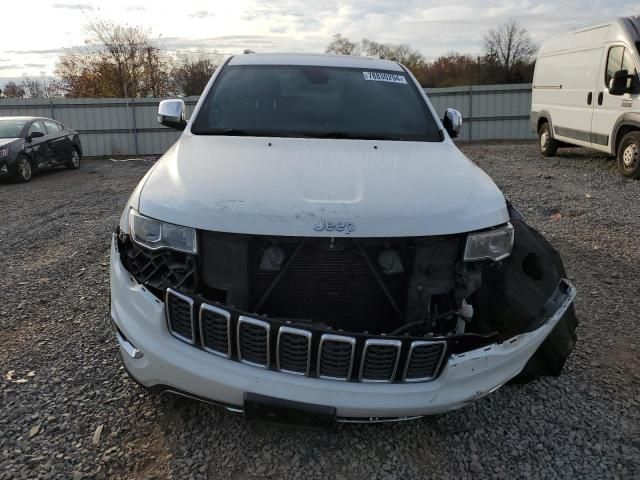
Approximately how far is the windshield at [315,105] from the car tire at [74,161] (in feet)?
38.5

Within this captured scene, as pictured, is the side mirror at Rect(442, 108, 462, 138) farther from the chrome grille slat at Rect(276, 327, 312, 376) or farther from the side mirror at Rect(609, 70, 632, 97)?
the side mirror at Rect(609, 70, 632, 97)

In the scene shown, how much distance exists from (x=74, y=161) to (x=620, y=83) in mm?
12718

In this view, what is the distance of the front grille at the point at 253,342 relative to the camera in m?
2.12

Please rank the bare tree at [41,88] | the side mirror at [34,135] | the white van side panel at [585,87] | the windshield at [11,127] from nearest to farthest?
1. the white van side panel at [585,87]
2. the windshield at [11,127]
3. the side mirror at [34,135]
4. the bare tree at [41,88]

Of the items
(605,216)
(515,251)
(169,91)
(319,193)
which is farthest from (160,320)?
(169,91)

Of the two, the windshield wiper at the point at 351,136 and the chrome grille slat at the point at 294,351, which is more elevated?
the windshield wiper at the point at 351,136

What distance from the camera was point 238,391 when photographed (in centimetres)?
214

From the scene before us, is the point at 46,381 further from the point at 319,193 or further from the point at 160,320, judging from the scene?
the point at 319,193

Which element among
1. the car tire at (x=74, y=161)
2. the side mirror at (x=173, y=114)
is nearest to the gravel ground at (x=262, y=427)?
the side mirror at (x=173, y=114)

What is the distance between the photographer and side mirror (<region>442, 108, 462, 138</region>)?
13.3 ft

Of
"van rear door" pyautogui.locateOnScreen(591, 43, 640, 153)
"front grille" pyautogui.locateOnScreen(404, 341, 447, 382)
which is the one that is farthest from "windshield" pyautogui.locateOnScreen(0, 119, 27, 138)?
"front grille" pyautogui.locateOnScreen(404, 341, 447, 382)

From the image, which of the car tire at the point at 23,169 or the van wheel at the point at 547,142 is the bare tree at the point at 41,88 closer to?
the car tire at the point at 23,169

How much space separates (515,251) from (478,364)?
82 cm

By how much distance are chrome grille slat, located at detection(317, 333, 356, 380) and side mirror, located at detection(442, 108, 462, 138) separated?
7.84 ft
